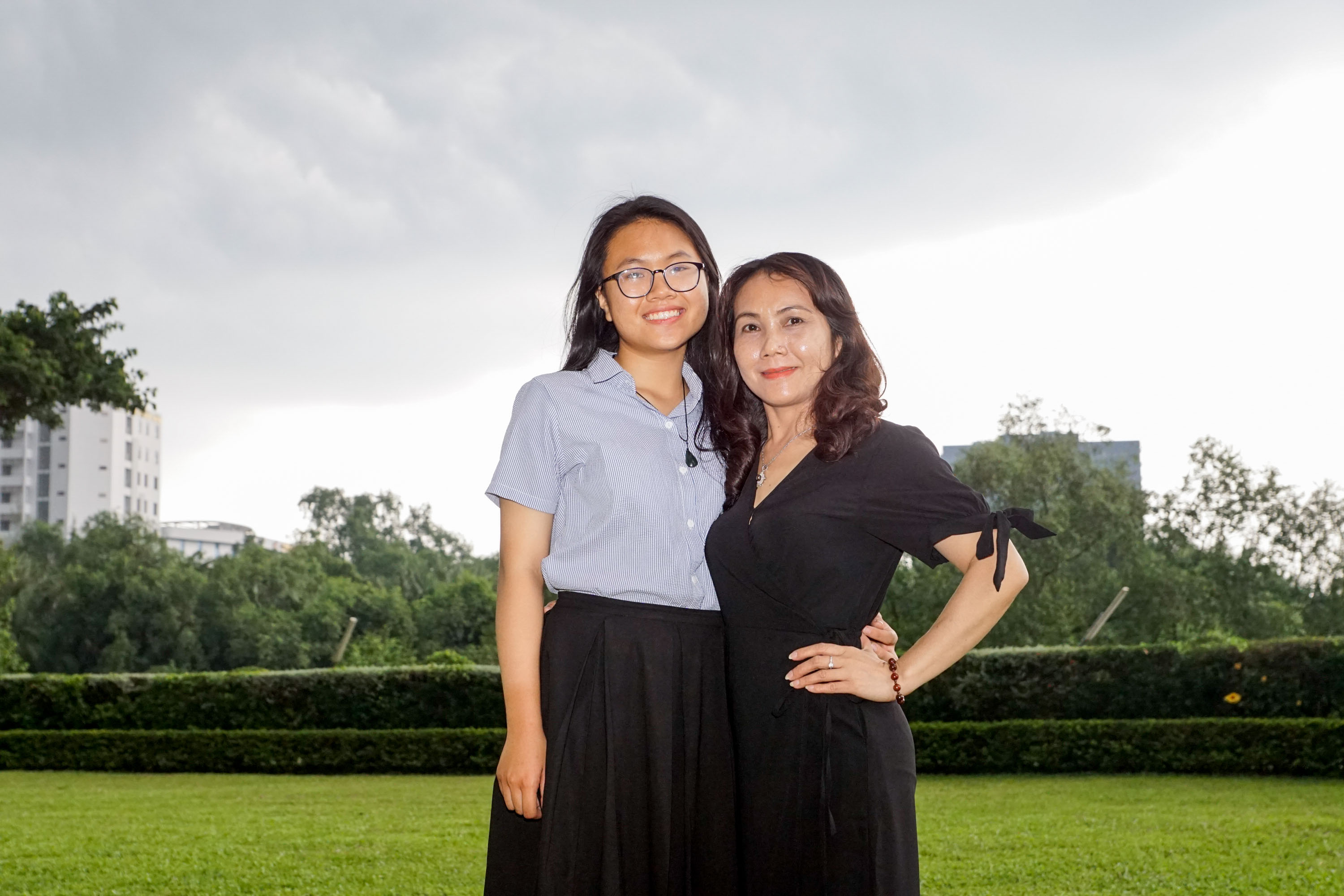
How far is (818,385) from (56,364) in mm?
14031

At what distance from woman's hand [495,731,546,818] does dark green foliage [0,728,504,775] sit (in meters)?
12.1

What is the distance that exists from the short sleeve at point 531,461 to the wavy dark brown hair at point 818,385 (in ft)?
1.36

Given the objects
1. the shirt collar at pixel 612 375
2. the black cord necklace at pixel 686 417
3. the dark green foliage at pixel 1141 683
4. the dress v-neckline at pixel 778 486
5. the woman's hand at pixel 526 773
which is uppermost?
the shirt collar at pixel 612 375

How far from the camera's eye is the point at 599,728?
2.40 meters

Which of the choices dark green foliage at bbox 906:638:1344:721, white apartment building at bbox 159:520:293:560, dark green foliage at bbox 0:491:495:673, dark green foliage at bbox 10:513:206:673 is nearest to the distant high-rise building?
dark green foliage at bbox 906:638:1344:721

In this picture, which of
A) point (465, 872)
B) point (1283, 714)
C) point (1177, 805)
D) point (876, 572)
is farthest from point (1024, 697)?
point (876, 572)

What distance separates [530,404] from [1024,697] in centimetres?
1237

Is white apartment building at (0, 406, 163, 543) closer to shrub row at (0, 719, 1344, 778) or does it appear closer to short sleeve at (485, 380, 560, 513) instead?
shrub row at (0, 719, 1344, 778)

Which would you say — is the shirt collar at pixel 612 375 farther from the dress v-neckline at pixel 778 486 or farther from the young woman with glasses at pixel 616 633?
the dress v-neckline at pixel 778 486

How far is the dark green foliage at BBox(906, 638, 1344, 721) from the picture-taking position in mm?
12555

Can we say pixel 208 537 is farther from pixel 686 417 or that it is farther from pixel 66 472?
pixel 686 417

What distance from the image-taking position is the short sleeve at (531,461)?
2.51 meters

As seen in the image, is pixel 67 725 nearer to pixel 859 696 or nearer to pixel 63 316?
pixel 63 316

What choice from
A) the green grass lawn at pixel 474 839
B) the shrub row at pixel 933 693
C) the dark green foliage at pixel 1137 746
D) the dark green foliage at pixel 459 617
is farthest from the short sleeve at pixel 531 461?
the dark green foliage at pixel 459 617
